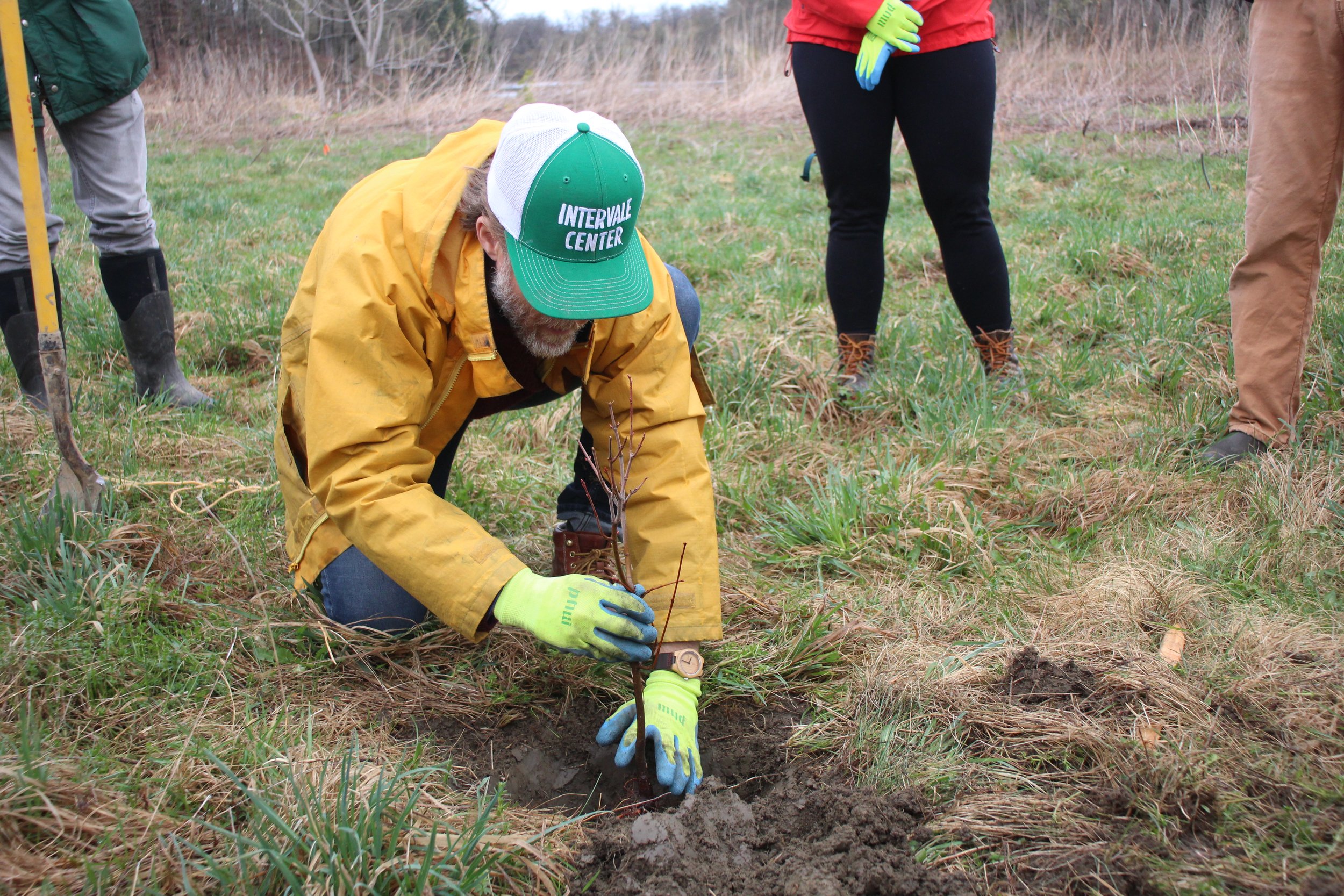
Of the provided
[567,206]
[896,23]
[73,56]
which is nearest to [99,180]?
[73,56]

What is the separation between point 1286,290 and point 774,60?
32.0ft

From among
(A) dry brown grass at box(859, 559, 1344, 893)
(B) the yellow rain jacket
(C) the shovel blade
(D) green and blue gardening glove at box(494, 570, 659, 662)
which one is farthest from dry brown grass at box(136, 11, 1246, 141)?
(C) the shovel blade

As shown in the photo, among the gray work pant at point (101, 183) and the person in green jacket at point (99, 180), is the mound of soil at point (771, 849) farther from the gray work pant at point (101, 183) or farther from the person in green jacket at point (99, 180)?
the gray work pant at point (101, 183)

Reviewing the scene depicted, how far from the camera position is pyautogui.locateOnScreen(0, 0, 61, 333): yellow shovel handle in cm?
207

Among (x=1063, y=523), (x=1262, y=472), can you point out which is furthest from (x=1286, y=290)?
(x=1063, y=523)

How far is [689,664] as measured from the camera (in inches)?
68.3

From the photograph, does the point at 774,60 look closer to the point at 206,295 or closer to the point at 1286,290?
the point at 206,295

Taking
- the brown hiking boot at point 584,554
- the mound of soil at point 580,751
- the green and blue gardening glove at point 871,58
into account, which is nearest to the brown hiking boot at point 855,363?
the green and blue gardening glove at point 871,58

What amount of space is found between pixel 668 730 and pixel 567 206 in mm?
936

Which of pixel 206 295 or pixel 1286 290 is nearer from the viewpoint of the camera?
pixel 1286 290

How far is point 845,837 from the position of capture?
1.40 meters

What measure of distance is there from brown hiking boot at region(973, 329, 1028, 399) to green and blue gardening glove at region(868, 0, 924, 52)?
37.2 inches

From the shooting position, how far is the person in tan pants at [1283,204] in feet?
7.06

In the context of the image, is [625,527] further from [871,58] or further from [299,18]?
[299,18]
